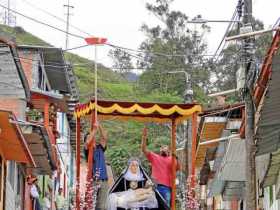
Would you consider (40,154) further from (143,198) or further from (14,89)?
(143,198)

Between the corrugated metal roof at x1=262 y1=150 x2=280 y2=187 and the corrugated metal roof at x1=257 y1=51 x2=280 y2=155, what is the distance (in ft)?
4.37

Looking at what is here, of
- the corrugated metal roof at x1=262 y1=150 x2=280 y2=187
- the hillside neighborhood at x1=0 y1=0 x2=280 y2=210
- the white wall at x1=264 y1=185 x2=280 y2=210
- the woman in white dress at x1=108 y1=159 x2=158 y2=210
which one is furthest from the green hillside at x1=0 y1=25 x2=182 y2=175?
the corrugated metal roof at x1=262 y1=150 x2=280 y2=187

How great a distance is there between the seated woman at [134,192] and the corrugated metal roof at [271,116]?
2.45m

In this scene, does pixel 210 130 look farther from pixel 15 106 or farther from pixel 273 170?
pixel 273 170

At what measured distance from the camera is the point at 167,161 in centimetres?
1831

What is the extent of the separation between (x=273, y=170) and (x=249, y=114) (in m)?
1.46

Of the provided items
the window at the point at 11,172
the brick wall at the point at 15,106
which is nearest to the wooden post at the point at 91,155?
the window at the point at 11,172

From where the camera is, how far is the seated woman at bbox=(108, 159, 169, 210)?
1797 cm

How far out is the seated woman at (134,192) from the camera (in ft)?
59.0

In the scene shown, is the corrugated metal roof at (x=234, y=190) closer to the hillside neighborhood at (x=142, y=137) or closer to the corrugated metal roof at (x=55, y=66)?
the hillside neighborhood at (x=142, y=137)

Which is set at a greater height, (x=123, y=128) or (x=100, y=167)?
(x=100, y=167)

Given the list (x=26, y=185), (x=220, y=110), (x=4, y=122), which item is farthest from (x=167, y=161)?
(x=26, y=185)

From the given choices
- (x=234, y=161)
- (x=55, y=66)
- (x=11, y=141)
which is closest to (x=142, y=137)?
(x=11, y=141)

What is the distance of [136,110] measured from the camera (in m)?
18.1
